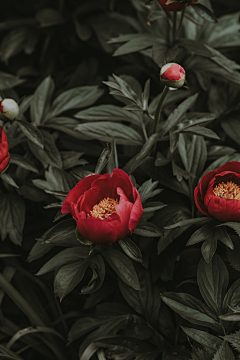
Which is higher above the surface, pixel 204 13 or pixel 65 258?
pixel 204 13

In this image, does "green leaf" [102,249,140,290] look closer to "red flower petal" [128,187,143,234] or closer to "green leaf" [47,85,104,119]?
"red flower petal" [128,187,143,234]

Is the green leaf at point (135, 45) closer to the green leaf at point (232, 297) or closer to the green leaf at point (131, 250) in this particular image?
the green leaf at point (131, 250)

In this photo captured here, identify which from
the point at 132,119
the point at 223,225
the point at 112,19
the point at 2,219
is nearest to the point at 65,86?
the point at 112,19

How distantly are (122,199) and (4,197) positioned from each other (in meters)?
0.43

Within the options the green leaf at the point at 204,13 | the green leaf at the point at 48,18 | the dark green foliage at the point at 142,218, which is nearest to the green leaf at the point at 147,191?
the dark green foliage at the point at 142,218

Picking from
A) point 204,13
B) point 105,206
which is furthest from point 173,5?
point 105,206

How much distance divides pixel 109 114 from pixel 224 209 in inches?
17.1

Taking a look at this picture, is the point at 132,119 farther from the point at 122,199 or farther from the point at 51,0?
the point at 51,0

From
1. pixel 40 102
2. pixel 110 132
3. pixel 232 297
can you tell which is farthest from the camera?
pixel 40 102

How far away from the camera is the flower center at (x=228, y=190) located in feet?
2.34

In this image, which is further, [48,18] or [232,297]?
[48,18]

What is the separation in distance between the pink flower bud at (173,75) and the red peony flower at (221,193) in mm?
182

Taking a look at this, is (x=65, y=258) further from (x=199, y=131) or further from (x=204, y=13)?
(x=204, y=13)

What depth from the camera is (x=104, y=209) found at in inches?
28.1
